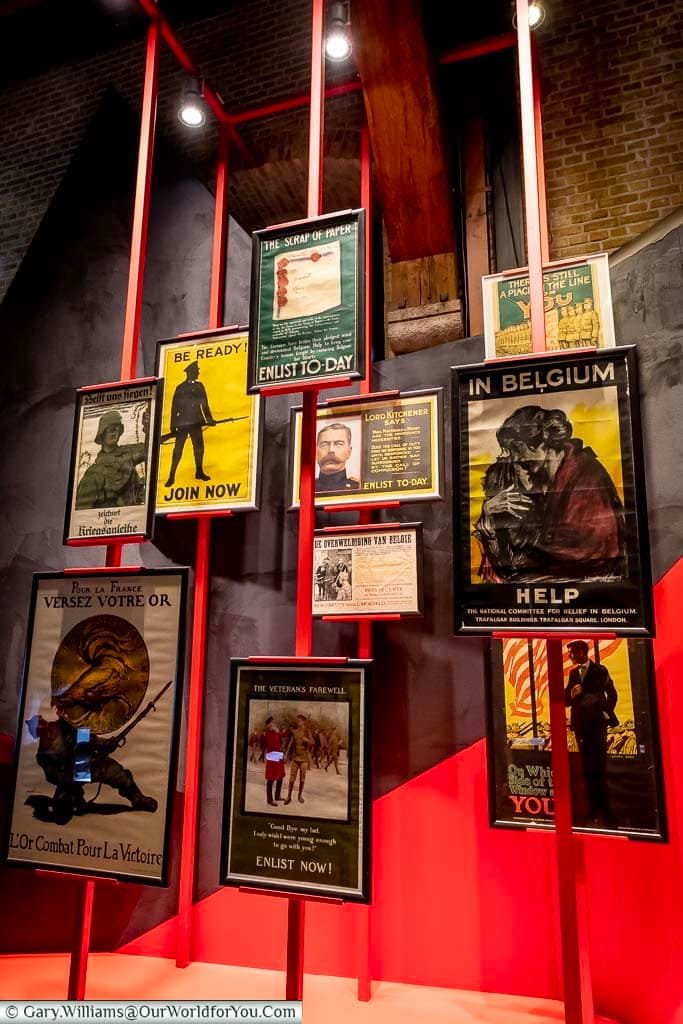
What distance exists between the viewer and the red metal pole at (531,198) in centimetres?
197

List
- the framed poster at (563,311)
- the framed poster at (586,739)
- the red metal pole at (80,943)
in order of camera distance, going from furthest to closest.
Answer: the framed poster at (563,311), the framed poster at (586,739), the red metal pole at (80,943)

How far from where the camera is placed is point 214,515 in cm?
320

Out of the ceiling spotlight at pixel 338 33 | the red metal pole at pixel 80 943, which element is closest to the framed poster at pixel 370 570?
the red metal pole at pixel 80 943

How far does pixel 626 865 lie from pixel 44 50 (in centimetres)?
678

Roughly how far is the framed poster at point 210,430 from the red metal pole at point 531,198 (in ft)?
5.05

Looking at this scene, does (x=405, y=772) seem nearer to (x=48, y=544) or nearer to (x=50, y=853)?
(x=50, y=853)

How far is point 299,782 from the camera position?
186 cm

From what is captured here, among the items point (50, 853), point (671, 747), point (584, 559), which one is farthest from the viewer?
point (671, 747)

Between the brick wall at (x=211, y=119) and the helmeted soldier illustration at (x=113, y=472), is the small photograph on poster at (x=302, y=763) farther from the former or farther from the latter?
the brick wall at (x=211, y=119)

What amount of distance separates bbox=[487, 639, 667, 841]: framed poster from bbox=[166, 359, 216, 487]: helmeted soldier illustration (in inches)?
65.8

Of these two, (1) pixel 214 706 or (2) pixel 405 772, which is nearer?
(2) pixel 405 772

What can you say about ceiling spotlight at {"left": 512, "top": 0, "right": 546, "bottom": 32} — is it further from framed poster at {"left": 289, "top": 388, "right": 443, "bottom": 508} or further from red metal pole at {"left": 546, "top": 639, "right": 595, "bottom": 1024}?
red metal pole at {"left": 546, "top": 639, "right": 595, "bottom": 1024}

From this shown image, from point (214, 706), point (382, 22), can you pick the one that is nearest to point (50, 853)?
point (214, 706)

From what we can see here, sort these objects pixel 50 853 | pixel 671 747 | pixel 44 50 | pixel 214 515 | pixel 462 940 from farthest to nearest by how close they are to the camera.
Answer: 1. pixel 44 50
2. pixel 214 515
3. pixel 462 940
4. pixel 671 747
5. pixel 50 853
